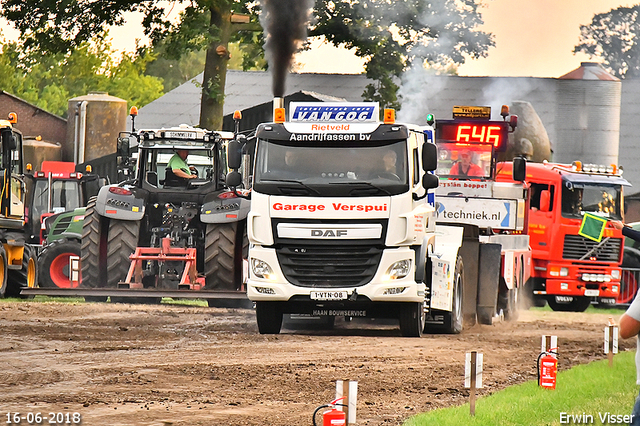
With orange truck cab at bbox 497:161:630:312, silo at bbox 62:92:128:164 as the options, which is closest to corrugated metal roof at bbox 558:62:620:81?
silo at bbox 62:92:128:164

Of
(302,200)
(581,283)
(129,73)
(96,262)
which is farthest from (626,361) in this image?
(129,73)

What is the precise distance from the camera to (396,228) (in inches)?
627

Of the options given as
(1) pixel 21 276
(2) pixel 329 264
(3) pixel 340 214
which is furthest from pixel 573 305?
(3) pixel 340 214

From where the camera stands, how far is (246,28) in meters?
33.1

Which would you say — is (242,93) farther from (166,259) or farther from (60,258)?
(166,259)

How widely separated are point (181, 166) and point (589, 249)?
10.1 m

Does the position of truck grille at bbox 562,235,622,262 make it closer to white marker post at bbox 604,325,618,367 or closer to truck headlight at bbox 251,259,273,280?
white marker post at bbox 604,325,618,367

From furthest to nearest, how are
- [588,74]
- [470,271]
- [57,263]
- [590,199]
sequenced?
1. [588,74]
2. [590,199]
3. [57,263]
4. [470,271]

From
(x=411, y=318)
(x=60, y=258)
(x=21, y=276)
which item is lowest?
(x=21, y=276)

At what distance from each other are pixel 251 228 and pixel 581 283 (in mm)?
13084

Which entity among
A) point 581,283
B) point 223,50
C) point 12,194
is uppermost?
point 223,50

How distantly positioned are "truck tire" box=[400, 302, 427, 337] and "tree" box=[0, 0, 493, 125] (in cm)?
1639

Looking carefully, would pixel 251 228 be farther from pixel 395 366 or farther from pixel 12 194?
pixel 12 194

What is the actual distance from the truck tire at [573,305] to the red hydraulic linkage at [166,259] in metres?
10.5
